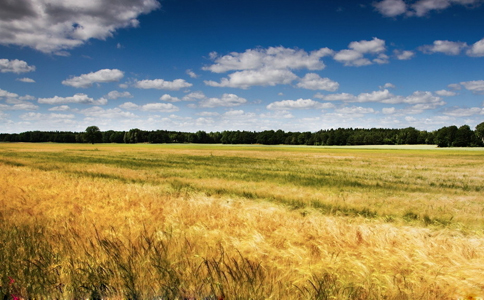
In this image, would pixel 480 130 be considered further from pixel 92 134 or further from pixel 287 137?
pixel 92 134

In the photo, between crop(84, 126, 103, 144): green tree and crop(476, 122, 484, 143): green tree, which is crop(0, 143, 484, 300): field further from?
crop(84, 126, 103, 144): green tree

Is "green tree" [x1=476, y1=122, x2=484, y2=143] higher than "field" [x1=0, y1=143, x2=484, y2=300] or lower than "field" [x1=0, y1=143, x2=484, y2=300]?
higher

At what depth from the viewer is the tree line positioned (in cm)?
11281

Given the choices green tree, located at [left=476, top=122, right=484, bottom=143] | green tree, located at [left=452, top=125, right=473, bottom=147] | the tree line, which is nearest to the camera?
green tree, located at [left=452, top=125, right=473, bottom=147]

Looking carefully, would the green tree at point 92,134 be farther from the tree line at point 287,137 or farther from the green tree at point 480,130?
the green tree at point 480,130

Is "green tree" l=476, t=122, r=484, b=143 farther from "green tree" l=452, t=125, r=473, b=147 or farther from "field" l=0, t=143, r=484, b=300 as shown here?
"field" l=0, t=143, r=484, b=300

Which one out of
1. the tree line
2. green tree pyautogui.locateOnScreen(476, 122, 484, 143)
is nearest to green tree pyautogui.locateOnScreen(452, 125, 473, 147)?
the tree line

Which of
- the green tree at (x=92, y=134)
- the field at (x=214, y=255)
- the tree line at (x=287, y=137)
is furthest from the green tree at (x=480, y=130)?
the green tree at (x=92, y=134)

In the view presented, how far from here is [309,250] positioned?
15.7ft

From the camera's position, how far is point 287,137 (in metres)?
173

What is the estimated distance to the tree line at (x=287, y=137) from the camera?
113 meters

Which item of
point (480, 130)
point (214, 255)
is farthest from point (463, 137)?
point (214, 255)

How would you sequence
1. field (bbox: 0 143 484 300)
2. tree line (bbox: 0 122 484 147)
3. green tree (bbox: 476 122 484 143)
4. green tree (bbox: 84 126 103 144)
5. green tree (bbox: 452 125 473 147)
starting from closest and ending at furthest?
1. field (bbox: 0 143 484 300)
2. green tree (bbox: 452 125 473 147)
3. tree line (bbox: 0 122 484 147)
4. green tree (bbox: 476 122 484 143)
5. green tree (bbox: 84 126 103 144)

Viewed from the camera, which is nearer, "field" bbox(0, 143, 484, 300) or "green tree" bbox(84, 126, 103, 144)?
"field" bbox(0, 143, 484, 300)
